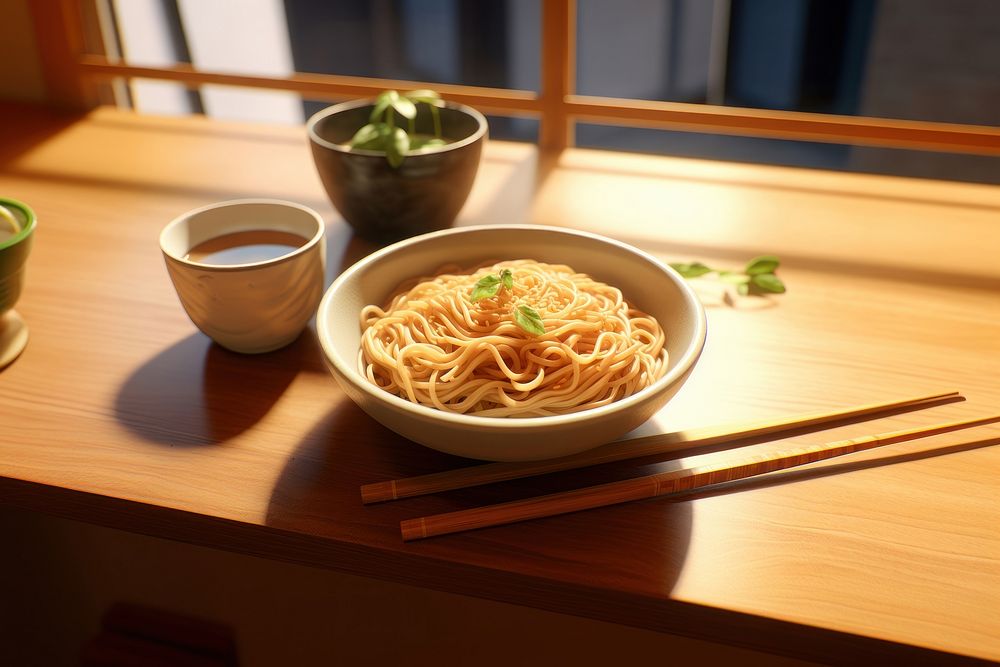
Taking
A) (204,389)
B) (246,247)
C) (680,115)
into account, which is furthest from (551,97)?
(204,389)

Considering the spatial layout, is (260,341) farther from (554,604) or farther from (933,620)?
(933,620)

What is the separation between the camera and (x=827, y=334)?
840 millimetres

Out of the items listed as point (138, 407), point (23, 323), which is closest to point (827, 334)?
point (138, 407)

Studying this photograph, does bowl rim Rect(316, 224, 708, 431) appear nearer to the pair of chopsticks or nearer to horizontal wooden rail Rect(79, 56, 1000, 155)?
the pair of chopsticks

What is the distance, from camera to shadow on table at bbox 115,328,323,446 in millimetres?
728

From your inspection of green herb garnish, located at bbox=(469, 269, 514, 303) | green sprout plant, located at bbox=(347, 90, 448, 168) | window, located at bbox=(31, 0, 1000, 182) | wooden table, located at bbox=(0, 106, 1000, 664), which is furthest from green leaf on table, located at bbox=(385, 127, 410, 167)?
window, located at bbox=(31, 0, 1000, 182)

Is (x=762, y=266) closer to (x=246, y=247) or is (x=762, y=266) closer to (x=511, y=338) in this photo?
(x=511, y=338)

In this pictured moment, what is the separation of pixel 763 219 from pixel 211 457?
741mm

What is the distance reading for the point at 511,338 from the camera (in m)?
0.68

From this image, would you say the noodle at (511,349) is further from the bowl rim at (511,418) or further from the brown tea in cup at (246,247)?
the brown tea in cup at (246,247)

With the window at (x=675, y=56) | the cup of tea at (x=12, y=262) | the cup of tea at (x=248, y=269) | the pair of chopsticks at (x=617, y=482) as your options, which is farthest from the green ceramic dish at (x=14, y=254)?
the window at (x=675, y=56)

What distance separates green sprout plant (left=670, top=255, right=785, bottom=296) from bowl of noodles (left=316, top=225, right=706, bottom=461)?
18 centimetres

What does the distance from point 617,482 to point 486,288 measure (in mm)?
191

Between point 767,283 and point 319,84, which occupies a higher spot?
point 319,84
